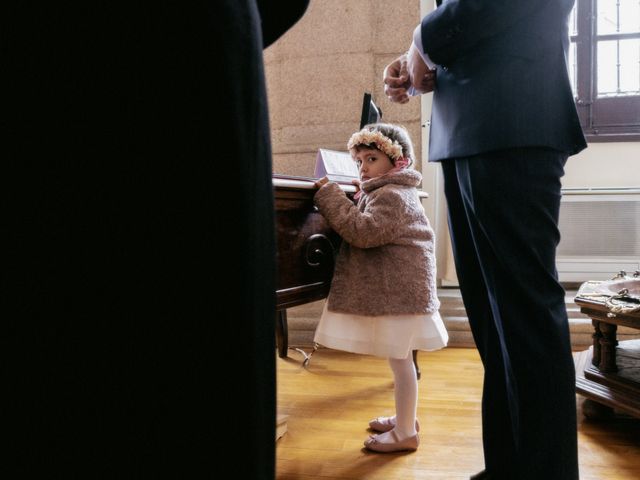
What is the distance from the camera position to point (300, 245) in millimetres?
1315

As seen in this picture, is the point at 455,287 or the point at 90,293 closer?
the point at 90,293

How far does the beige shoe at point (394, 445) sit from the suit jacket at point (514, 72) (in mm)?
898

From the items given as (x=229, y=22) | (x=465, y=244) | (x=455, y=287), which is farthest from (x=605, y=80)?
(x=229, y=22)

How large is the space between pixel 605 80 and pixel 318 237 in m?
2.80

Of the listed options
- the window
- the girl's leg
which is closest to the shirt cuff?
the girl's leg

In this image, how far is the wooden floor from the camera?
4.42 ft

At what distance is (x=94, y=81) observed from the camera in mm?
300

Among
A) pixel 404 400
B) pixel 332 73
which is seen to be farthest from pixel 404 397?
pixel 332 73

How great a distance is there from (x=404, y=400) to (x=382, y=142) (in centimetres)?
79

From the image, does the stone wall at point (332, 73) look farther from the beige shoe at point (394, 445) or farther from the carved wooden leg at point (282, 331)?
the beige shoe at point (394, 445)

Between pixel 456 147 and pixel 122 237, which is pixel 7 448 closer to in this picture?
pixel 122 237

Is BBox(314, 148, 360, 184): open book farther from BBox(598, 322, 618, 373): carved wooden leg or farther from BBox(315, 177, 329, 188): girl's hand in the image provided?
BBox(598, 322, 618, 373): carved wooden leg

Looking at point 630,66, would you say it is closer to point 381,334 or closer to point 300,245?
point 381,334

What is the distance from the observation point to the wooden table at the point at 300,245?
123 centimetres
